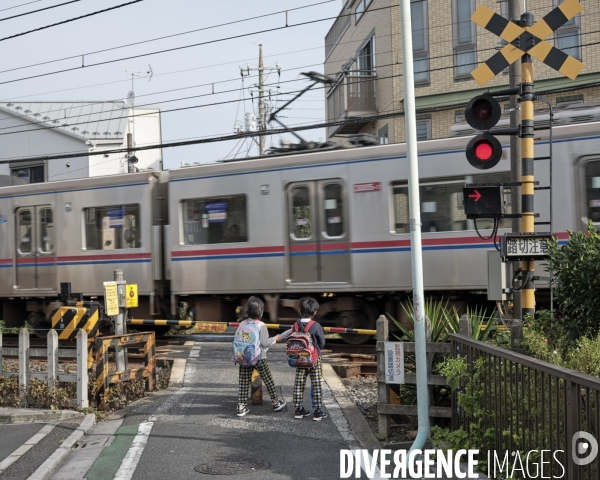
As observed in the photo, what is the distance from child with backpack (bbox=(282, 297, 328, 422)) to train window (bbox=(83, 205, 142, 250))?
7455 mm

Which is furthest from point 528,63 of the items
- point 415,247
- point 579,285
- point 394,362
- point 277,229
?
point 277,229

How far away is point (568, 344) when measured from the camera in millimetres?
6465

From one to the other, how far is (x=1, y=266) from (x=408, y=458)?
41.5ft

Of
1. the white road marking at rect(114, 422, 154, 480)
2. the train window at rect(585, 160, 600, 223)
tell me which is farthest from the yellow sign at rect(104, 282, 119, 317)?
the train window at rect(585, 160, 600, 223)

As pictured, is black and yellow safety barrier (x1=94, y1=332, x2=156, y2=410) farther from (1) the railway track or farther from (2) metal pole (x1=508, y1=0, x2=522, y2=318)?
(2) metal pole (x1=508, y1=0, x2=522, y2=318)

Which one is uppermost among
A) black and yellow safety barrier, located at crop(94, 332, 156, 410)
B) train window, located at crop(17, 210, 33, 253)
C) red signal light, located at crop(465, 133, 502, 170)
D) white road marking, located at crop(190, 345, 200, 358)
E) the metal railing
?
the metal railing

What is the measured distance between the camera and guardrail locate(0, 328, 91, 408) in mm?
8914

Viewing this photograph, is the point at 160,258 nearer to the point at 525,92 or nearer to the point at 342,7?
the point at 525,92

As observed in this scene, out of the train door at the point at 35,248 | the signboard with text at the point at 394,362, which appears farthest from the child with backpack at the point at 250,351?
the train door at the point at 35,248

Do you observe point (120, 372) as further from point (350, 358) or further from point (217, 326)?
point (217, 326)

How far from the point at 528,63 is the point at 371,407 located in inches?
165

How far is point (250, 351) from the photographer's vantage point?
8367 millimetres

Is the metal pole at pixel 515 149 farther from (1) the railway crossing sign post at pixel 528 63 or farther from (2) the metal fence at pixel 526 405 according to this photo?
(2) the metal fence at pixel 526 405

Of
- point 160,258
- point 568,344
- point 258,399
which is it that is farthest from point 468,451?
point 160,258
